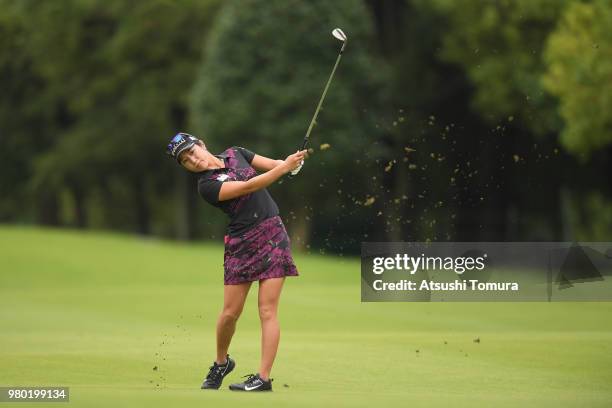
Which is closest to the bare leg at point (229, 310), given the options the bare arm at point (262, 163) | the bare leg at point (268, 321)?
the bare leg at point (268, 321)

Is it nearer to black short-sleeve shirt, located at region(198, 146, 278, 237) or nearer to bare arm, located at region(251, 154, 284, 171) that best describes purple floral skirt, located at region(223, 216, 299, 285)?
black short-sleeve shirt, located at region(198, 146, 278, 237)

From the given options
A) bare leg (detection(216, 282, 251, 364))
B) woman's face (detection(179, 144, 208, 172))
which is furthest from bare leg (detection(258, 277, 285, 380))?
woman's face (detection(179, 144, 208, 172))

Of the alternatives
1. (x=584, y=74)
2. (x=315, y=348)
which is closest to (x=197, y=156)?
(x=315, y=348)

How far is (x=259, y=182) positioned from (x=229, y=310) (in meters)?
1.19

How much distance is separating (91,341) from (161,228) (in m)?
65.2

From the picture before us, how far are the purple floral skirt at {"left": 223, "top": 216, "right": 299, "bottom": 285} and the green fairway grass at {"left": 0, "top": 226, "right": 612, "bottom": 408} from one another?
978 millimetres

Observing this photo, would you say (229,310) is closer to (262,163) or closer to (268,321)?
(268,321)

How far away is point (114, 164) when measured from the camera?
2383 inches

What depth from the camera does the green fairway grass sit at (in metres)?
10.5

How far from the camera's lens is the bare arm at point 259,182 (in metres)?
10.2

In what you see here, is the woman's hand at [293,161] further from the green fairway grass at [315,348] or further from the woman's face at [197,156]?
the green fairway grass at [315,348]

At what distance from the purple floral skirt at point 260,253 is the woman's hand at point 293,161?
19.9 inches

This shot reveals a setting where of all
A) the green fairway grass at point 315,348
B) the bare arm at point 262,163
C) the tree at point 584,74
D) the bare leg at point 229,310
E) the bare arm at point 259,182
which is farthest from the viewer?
the tree at point 584,74

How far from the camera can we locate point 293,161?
1033cm
